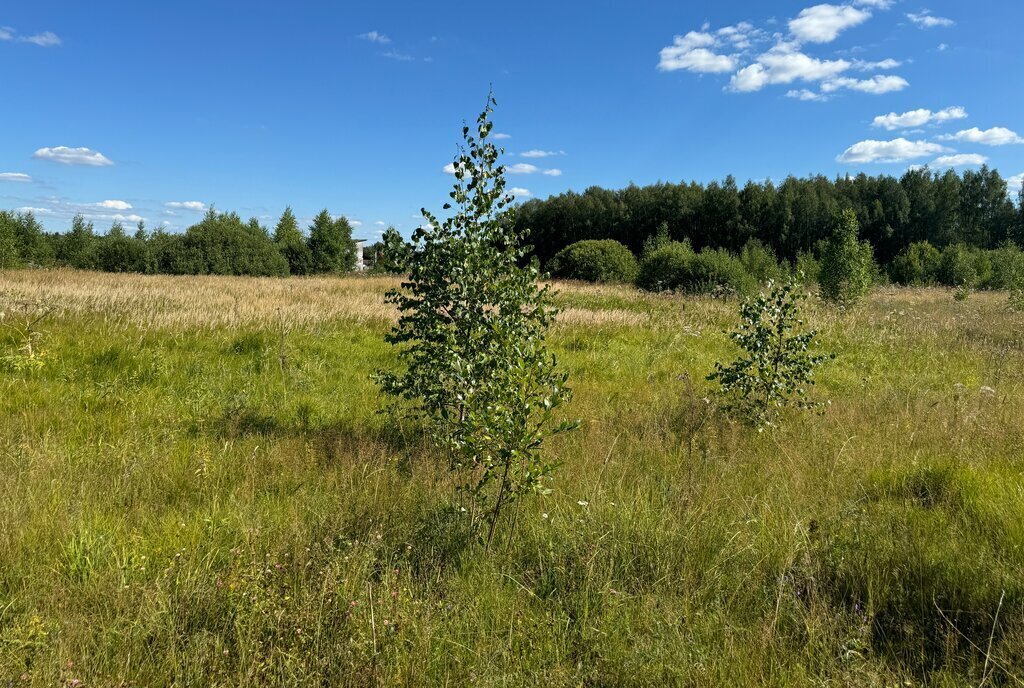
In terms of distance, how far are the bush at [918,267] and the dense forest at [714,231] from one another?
3.8 inches

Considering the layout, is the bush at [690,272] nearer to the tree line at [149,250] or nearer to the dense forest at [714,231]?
the dense forest at [714,231]

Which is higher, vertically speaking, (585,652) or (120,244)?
(120,244)

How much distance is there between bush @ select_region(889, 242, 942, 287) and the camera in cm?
4194

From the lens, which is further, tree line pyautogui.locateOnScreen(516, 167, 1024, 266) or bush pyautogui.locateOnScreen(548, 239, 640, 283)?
tree line pyautogui.locateOnScreen(516, 167, 1024, 266)

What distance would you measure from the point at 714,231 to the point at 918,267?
2020 centimetres

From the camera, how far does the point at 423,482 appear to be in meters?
4.34

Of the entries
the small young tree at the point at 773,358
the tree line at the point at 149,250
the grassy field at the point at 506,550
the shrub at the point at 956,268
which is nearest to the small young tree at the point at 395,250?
the grassy field at the point at 506,550

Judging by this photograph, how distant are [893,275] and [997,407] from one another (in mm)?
48139

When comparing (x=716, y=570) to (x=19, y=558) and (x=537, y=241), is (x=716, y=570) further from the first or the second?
(x=537, y=241)

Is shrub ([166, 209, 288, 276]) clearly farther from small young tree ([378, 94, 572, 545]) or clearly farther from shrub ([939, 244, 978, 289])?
shrub ([939, 244, 978, 289])

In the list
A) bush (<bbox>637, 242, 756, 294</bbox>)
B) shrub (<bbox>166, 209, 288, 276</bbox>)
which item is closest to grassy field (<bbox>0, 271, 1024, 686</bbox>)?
bush (<bbox>637, 242, 756, 294</bbox>)

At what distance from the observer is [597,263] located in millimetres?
32875

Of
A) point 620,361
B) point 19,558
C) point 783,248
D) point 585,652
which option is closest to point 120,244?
point 620,361

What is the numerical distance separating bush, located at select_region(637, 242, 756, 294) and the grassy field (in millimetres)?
19794
